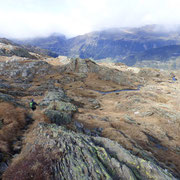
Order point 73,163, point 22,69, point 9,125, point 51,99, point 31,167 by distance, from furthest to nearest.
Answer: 1. point 22,69
2. point 51,99
3. point 9,125
4. point 73,163
5. point 31,167

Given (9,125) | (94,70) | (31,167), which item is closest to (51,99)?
(9,125)

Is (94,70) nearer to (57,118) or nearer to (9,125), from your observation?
(57,118)

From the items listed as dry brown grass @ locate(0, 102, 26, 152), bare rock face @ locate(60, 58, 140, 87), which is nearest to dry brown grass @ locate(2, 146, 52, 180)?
dry brown grass @ locate(0, 102, 26, 152)

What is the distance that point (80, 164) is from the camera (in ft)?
35.8

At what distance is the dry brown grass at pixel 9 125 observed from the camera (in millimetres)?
14347

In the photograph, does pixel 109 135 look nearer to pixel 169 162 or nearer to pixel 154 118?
pixel 169 162

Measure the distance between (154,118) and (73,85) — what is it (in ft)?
210

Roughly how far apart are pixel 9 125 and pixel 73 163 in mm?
12243

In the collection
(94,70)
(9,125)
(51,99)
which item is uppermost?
(9,125)

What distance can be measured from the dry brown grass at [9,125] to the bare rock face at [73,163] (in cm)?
327

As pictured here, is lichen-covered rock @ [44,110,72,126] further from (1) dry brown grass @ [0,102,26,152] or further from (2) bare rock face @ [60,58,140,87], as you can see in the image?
(2) bare rock face @ [60,58,140,87]

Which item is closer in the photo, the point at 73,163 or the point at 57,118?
the point at 73,163

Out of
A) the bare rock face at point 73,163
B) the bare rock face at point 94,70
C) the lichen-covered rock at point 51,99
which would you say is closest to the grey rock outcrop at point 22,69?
the bare rock face at point 94,70

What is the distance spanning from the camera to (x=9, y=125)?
57.6 ft
